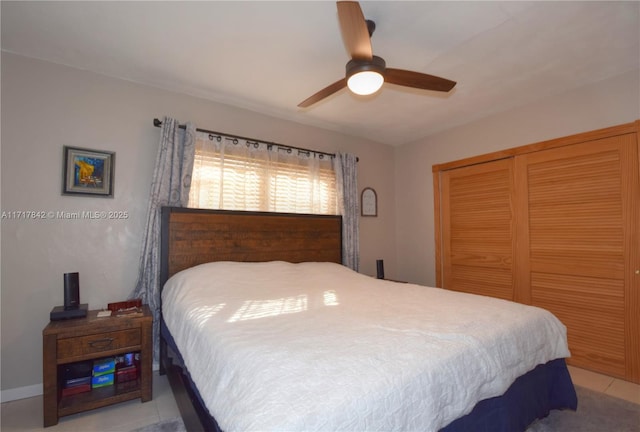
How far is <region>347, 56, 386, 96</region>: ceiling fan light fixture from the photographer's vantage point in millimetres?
1642

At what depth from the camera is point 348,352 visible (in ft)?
3.75

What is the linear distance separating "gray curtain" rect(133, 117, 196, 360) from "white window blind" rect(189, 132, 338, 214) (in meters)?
0.12

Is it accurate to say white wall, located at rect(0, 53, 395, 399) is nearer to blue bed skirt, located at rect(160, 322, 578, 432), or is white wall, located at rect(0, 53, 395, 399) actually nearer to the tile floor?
the tile floor

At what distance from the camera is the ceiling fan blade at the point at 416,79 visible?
180cm

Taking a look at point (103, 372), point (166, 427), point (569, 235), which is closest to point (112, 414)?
point (103, 372)

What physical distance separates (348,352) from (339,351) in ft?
0.12

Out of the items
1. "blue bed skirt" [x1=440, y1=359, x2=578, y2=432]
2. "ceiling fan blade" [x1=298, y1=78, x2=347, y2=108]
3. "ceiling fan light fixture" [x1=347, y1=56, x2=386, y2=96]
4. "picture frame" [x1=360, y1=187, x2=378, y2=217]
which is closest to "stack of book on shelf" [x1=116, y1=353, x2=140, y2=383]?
"blue bed skirt" [x1=440, y1=359, x2=578, y2=432]

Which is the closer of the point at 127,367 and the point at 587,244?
the point at 127,367

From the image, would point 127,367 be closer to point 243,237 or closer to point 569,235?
point 243,237

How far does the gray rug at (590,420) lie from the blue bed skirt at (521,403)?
0.15 metres

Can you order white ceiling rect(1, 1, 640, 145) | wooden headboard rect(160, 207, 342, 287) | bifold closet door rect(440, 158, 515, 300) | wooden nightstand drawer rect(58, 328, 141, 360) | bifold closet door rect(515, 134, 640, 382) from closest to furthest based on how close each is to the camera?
white ceiling rect(1, 1, 640, 145) → wooden nightstand drawer rect(58, 328, 141, 360) → bifold closet door rect(515, 134, 640, 382) → wooden headboard rect(160, 207, 342, 287) → bifold closet door rect(440, 158, 515, 300)

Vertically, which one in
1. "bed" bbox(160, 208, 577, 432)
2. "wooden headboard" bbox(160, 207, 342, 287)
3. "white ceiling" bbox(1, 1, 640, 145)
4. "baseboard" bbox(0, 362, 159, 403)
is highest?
"white ceiling" bbox(1, 1, 640, 145)

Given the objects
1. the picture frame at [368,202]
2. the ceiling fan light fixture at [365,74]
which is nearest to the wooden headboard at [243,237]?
the picture frame at [368,202]

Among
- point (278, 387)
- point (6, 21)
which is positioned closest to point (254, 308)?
point (278, 387)
